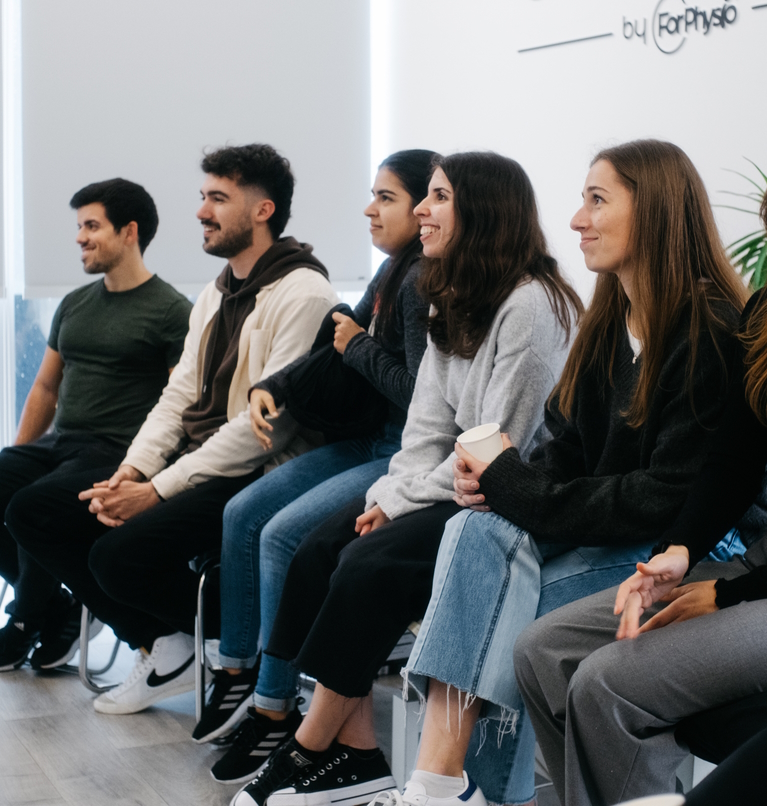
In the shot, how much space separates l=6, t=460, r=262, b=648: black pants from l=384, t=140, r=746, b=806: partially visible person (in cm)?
98

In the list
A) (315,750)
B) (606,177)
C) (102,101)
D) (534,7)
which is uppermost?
(534,7)

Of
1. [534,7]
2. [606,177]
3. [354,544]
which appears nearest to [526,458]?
Answer: [354,544]

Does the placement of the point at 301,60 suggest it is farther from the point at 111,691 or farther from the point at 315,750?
the point at 315,750

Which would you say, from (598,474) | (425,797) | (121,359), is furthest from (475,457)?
(121,359)

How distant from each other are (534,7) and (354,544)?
265cm

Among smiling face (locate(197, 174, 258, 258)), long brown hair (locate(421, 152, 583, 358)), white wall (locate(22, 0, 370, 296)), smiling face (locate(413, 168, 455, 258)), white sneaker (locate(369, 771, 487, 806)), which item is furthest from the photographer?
white wall (locate(22, 0, 370, 296))

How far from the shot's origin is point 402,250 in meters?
2.64

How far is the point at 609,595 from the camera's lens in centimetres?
164

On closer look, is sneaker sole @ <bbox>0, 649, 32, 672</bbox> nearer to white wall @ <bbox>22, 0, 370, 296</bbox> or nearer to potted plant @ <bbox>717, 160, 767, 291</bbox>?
white wall @ <bbox>22, 0, 370, 296</bbox>

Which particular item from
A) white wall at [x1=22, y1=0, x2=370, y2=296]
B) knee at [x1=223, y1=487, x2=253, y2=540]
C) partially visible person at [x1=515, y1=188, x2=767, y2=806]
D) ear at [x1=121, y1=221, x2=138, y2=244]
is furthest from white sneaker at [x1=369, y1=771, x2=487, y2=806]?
white wall at [x1=22, y1=0, x2=370, y2=296]

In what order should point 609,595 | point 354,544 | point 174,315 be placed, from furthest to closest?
1. point 174,315
2. point 354,544
3. point 609,595

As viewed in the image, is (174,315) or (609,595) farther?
(174,315)

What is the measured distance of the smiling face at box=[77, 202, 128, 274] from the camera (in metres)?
3.27

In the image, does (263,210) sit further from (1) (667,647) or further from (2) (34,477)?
(1) (667,647)
